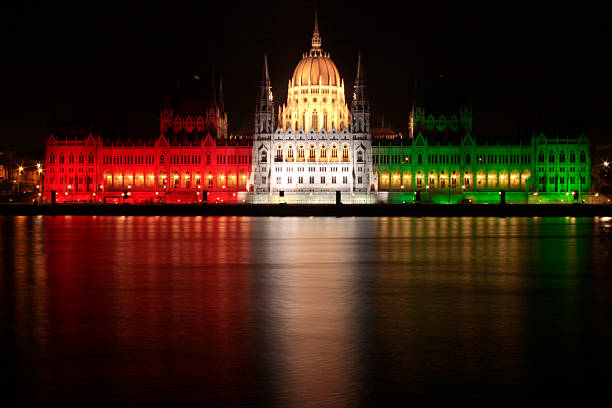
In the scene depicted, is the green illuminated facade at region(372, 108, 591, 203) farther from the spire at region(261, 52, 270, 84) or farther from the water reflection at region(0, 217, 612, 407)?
the water reflection at region(0, 217, 612, 407)

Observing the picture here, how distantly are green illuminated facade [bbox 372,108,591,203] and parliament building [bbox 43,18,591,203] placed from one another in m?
0.16

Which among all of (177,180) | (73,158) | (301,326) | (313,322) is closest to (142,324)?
(301,326)

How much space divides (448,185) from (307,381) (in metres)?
111

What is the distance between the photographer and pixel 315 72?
132m

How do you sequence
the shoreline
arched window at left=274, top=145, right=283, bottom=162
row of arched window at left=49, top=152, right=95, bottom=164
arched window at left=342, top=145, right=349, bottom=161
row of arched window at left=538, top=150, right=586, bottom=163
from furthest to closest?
row of arched window at left=49, top=152, right=95, bottom=164, row of arched window at left=538, top=150, right=586, bottom=163, arched window at left=342, top=145, right=349, bottom=161, arched window at left=274, top=145, right=283, bottom=162, the shoreline

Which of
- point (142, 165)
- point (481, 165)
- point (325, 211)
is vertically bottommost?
point (325, 211)

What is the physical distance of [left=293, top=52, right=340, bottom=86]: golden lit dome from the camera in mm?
132125

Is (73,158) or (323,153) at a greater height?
(323,153)

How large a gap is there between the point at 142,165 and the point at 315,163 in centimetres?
2971

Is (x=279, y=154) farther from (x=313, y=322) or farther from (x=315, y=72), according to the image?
(x=313, y=322)

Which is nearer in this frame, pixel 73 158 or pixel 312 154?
pixel 312 154

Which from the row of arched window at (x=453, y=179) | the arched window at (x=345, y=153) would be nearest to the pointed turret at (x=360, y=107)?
the arched window at (x=345, y=153)

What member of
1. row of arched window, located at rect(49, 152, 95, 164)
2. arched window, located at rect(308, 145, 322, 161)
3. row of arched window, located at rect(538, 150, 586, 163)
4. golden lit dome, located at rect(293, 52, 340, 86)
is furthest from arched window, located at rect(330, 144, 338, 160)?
row of arched window, located at rect(49, 152, 95, 164)

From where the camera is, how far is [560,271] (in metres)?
Result: 28.8
